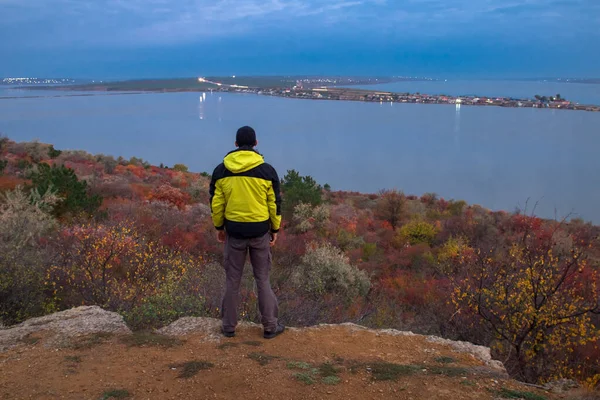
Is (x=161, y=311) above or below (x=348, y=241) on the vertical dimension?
above

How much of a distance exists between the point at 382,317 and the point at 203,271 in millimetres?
3410

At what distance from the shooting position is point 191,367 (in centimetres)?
378

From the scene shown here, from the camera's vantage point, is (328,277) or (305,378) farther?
(328,277)

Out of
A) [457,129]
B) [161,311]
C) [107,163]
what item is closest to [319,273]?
[161,311]

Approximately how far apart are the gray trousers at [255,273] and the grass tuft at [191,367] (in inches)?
29.6

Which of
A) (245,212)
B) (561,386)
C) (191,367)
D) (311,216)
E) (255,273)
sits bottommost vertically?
(311,216)

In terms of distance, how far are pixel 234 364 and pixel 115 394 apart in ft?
3.14

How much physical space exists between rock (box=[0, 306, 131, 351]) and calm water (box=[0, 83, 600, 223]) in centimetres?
2499

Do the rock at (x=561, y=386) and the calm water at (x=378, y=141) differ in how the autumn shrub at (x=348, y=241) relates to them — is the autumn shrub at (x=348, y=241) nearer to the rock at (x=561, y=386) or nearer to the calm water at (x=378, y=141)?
the rock at (x=561, y=386)

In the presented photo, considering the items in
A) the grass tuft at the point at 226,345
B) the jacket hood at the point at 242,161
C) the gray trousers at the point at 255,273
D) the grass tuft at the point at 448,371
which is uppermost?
the jacket hood at the point at 242,161

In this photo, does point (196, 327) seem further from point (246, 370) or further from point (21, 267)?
point (21, 267)

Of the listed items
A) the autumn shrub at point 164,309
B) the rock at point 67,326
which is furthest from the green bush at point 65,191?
the rock at point 67,326

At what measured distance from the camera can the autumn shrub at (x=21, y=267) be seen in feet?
19.9

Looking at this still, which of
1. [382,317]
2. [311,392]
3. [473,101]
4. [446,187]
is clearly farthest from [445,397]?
[473,101]
